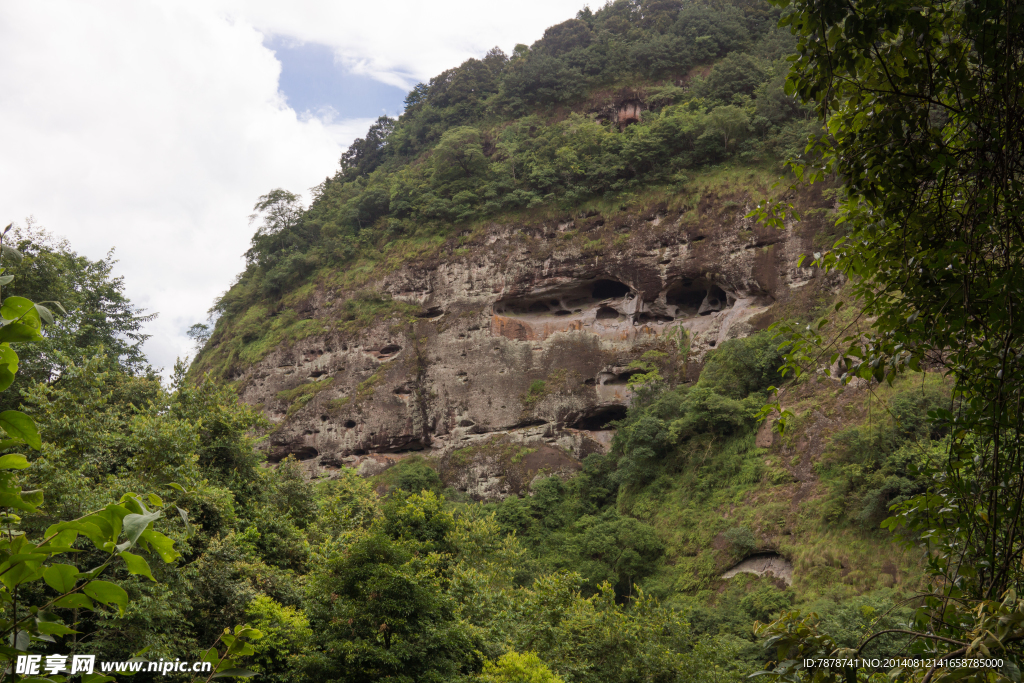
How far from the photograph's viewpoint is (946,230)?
8.46 feet

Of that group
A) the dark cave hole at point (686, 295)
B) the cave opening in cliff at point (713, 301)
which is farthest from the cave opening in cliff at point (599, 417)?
the cave opening in cliff at point (713, 301)

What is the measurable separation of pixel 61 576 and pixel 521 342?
2766 cm

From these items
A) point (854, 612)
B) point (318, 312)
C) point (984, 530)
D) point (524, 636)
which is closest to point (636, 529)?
point (854, 612)

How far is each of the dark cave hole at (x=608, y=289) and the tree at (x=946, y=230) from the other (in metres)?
26.6

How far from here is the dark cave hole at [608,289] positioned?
29.3m

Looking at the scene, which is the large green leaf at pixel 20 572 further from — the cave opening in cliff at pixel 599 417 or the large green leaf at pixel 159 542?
the cave opening in cliff at pixel 599 417

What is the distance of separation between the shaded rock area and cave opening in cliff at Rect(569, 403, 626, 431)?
11.0 metres

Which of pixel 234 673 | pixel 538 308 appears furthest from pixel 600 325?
pixel 234 673

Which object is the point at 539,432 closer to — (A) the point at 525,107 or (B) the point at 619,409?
(B) the point at 619,409

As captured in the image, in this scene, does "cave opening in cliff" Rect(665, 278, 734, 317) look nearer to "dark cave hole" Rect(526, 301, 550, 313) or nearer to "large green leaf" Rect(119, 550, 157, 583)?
"dark cave hole" Rect(526, 301, 550, 313)

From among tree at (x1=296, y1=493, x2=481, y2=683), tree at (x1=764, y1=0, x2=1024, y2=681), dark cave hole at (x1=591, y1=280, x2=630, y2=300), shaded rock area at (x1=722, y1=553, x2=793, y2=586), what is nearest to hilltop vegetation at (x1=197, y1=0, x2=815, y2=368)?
dark cave hole at (x1=591, y1=280, x2=630, y2=300)

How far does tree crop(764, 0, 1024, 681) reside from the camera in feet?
7.27

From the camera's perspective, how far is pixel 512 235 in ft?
102

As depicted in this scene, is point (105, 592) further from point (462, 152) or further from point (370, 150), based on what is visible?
point (370, 150)
